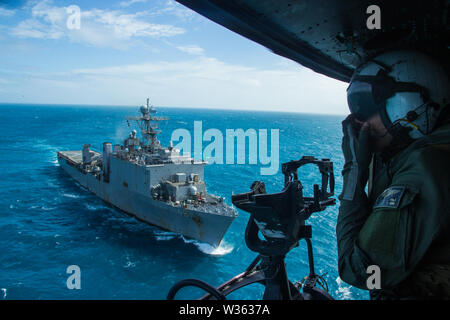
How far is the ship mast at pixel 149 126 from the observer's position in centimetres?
3061

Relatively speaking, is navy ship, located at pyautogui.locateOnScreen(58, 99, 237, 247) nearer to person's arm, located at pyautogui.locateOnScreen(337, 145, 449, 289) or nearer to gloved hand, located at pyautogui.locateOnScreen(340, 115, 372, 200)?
gloved hand, located at pyautogui.locateOnScreen(340, 115, 372, 200)

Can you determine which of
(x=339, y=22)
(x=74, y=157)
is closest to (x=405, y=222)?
(x=339, y=22)

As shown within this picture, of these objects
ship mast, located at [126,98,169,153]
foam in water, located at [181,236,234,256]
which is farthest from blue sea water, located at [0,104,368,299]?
ship mast, located at [126,98,169,153]

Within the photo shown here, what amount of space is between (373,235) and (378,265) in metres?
0.17

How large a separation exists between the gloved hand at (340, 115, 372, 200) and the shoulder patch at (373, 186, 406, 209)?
0.85 feet

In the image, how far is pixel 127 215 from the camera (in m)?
28.4

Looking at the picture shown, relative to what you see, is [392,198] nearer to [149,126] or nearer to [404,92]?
[404,92]

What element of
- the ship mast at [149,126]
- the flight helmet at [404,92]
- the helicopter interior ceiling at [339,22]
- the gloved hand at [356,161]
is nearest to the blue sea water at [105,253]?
the ship mast at [149,126]

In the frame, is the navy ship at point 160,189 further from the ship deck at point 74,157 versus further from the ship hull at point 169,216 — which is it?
the ship deck at point 74,157

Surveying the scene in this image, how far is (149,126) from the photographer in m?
31.3

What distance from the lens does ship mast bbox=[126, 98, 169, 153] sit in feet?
100

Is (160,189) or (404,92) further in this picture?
(160,189)

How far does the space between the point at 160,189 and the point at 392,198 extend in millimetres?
25374

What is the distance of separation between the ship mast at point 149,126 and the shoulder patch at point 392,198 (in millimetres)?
29659
